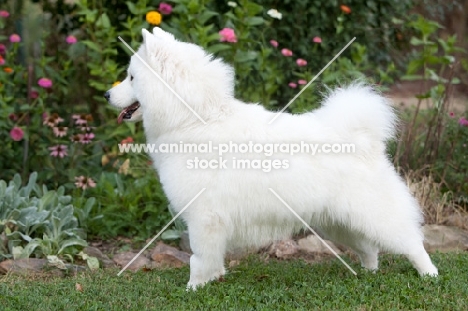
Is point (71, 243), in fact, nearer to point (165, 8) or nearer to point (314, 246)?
point (314, 246)

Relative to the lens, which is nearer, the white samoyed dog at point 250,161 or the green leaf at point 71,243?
the white samoyed dog at point 250,161

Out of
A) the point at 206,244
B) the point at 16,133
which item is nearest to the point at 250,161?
the point at 206,244

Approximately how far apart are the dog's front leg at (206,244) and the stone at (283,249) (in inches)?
50.9

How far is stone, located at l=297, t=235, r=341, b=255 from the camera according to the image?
5836mm

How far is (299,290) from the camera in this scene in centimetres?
446

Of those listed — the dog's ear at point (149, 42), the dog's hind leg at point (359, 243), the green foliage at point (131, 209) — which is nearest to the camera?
the dog's ear at point (149, 42)

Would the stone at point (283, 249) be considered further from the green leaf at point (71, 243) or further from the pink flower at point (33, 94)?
the pink flower at point (33, 94)

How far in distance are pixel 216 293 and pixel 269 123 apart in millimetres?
1143

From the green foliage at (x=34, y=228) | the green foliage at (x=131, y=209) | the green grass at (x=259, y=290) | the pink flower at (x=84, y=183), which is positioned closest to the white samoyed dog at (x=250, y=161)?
the green grass at (x=259, y=290)

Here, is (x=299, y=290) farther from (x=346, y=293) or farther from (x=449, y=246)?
(x=449, y=246)

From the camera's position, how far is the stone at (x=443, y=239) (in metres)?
5.82

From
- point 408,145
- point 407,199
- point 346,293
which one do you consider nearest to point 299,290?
point 346,293

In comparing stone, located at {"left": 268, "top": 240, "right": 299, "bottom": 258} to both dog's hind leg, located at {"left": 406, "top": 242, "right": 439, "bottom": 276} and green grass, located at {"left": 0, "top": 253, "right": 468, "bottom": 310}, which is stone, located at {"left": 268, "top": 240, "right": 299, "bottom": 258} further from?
dog's hind leg, located at {"left": 406, "top": 242, "right": 439, "bottom": 276}

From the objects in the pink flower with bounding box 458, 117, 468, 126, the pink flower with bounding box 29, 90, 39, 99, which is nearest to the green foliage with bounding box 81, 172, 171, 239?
the pink flower with bounding box 29, 90, 39, 99
